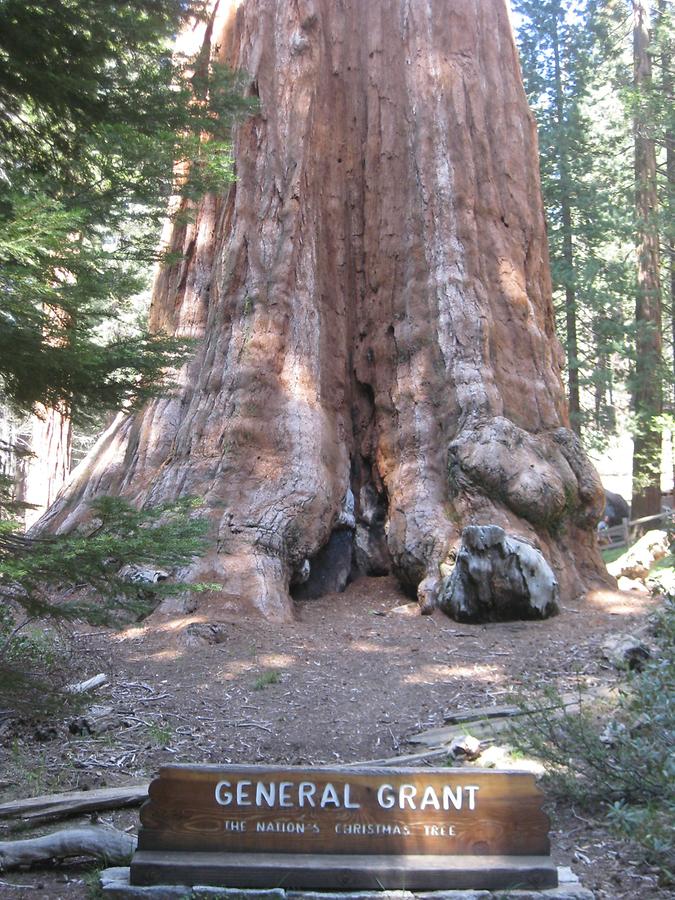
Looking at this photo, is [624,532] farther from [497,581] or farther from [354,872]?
[354,872]

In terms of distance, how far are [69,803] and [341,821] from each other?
6.24 feet

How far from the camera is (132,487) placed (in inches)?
422

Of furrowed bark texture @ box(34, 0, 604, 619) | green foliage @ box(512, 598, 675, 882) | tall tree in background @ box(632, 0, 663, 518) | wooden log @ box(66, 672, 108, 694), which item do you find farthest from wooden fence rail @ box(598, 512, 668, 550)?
green foliage @ box(512, 598, 675, 882)

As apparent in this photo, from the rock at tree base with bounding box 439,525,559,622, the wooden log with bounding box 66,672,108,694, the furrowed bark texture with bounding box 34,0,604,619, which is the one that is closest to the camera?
the wooden log with bounding box 66,672,108,694

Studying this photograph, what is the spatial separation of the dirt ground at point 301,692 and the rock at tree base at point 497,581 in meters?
0.19

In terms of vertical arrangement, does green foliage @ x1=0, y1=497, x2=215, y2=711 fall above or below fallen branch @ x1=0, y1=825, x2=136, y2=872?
above

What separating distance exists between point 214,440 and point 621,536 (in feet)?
53.8

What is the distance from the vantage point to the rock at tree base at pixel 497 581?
8.73m

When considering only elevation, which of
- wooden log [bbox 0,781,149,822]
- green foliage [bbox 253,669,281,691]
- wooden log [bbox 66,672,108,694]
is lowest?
wooden log [bbox 0,781,149,822]

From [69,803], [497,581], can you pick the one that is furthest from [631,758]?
[497,581]

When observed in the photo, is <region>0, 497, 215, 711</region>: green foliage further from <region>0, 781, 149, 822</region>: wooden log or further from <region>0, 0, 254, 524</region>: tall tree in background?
<region>0, 0, 254, 524</region>: tall tree in background

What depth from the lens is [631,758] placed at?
4242 mm

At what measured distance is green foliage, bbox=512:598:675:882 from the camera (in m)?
3.68

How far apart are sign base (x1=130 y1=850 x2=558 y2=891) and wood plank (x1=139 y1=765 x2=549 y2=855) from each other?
43mm
